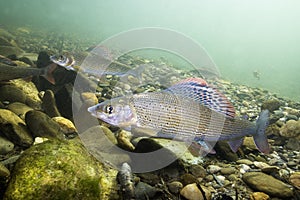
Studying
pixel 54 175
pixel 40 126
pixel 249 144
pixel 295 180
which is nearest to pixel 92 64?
pixel 40 126

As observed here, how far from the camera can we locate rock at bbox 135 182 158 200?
2.76 m

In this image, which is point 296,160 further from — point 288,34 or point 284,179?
point 288,34

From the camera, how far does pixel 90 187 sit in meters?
2.31

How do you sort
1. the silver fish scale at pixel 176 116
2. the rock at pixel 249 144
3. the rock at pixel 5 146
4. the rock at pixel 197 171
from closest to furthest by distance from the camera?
the silver fish scale at pixel 176 116 → the rock at pixel 5 146 → the rock at pixel 197 171 → the rock at pixel 249 144

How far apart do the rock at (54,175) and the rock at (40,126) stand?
1.12 meters

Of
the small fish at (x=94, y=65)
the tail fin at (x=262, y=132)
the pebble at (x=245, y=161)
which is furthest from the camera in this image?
the small fish at (x=94, y=65)

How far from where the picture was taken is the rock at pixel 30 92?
4.89 meters

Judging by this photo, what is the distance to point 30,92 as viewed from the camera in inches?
207

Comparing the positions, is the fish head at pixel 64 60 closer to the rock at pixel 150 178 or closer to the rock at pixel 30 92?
the rock at pixel 30 92

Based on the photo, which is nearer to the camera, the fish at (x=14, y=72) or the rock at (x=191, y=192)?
the rock at (x=191, y=192)

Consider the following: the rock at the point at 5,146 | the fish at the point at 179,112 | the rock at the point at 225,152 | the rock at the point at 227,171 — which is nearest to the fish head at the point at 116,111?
the fish at the point at 179,112

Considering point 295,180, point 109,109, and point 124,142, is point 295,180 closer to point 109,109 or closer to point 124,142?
point 124,142

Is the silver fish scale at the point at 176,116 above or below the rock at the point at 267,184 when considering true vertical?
above

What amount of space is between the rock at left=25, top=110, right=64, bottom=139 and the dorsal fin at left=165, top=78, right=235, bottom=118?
2123 millimetres
